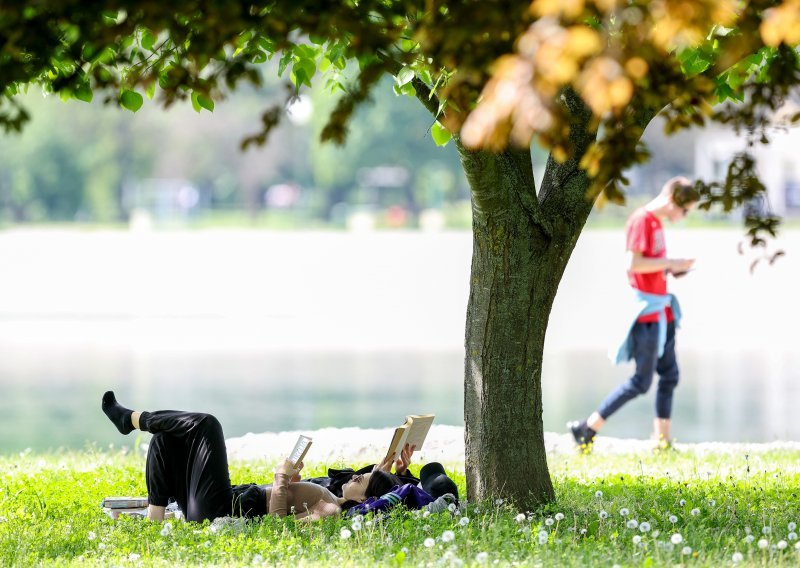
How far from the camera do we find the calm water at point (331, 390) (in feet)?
44.9

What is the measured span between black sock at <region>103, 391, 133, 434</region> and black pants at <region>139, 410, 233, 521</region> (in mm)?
81

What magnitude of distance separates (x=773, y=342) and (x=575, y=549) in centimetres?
2126

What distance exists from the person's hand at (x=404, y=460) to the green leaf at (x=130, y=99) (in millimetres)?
2209

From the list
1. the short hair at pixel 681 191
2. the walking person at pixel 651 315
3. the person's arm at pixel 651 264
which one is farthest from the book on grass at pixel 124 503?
the person's arm at pixel 651 264

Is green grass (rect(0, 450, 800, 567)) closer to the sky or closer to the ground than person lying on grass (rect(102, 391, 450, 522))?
closer to the ground

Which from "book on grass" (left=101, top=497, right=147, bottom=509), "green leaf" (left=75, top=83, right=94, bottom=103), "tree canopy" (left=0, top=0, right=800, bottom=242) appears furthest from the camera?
"book on grass" (left=101, top=497, right=147, bottom=509)

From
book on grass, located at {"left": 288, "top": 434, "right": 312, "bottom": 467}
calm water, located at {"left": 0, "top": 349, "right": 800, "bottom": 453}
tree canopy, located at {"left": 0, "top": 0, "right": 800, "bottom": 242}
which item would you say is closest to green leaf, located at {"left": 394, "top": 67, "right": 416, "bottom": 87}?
tree canopy, located at {"left": 0, "top": 0, "right": 800, "bottom": 242}

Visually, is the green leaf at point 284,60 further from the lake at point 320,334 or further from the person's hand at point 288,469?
the lake at point 320,334

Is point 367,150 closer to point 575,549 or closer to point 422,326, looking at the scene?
point 422,326

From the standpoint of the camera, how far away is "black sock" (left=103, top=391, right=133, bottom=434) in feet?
20.4

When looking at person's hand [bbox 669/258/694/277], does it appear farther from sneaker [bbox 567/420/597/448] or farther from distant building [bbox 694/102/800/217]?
distant building [bbox 694/102/800/217]

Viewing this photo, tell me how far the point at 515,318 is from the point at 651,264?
10.3ft

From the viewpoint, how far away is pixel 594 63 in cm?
283

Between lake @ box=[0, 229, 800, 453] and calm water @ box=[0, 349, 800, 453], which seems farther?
lake @ box=[0, 229, 800, 453]
